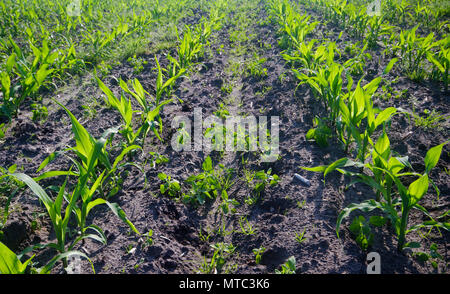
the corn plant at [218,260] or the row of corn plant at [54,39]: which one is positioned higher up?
the row of corn plant at [54,39]

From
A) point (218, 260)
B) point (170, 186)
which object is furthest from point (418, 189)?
point (170, 186)

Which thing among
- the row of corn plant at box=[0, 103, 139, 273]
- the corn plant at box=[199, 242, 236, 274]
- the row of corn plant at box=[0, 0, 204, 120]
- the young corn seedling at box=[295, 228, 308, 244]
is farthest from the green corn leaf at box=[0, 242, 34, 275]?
the row of corn plant at box=[0, 0, 204, 120]

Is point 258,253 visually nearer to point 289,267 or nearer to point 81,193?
point 289,267

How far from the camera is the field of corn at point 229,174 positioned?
71.6 inches

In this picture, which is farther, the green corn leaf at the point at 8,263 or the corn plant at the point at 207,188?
the corn plant at the point at 207,188

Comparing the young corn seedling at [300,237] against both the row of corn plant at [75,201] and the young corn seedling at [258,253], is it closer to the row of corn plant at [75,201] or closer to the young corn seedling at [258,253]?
the young corn seedling at [258,253]

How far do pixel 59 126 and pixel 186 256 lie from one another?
7.02ft

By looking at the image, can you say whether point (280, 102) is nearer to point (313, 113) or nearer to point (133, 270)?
point (313, 113)

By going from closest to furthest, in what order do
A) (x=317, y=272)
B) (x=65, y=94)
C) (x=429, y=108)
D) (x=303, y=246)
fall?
(x=317, y=272)
(x=303, y=246)
(x=429, y=108)
(x=65, y=94)

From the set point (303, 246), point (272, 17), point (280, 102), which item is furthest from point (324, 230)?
point (272, 17)

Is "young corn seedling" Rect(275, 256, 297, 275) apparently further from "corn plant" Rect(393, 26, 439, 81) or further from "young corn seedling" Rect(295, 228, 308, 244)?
"corn plant" Rect(393, 26, 439, 81)

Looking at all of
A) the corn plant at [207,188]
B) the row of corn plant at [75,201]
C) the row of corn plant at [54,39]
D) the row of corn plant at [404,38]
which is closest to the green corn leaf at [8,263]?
the row of corn plant at [75,201]

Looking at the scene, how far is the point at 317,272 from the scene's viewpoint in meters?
1.72

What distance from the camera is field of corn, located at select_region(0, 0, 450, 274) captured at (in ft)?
5.97
